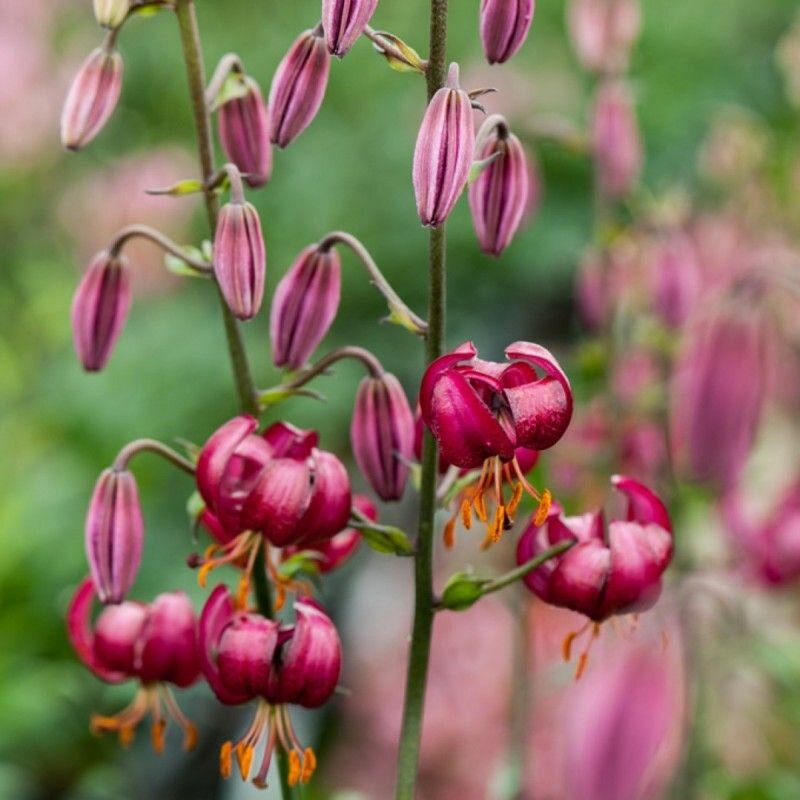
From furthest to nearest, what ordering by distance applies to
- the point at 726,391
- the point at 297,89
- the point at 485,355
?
1. the point at 485,355
2. the point at 726,391
3. the point at 297,89

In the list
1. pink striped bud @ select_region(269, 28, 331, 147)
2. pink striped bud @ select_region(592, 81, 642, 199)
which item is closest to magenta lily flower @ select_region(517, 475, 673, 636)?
pink striped bud @ select_region(269, 28, 331, 147)

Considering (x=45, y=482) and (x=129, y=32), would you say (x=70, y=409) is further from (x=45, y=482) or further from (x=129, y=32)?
(x=129, y=32)

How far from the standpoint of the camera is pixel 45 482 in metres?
2.52

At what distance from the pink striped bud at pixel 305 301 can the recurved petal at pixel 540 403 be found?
199mm

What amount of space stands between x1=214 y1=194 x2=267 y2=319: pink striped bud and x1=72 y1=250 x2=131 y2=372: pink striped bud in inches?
6.5

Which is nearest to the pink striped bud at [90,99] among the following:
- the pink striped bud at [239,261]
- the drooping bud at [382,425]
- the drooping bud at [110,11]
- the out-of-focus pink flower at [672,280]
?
the drooping bud at [110,11]

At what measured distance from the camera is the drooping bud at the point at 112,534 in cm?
94

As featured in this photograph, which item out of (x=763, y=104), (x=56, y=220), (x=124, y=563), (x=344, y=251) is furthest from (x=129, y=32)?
(x=124, y=563)

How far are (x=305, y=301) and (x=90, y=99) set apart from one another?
0.23 metres

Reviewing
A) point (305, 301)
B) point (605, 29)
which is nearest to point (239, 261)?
point (305, 301)

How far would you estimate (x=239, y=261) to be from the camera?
84cm

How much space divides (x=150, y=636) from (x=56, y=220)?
304 centimetres

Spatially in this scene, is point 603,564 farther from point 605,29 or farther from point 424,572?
point 605,29

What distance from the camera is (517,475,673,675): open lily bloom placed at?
822mm
